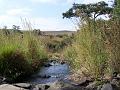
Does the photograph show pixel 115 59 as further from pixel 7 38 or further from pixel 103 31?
pixel 7 38

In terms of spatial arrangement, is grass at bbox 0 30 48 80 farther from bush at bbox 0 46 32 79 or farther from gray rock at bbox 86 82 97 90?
gray rock at bbox 86 82 97 90

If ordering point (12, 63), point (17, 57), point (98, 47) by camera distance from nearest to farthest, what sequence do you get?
point (98, 47) < point (12, 63) < point (17, 57)

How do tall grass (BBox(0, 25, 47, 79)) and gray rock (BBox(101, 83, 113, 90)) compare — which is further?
tall grass (BBox(0, 25, 47, 79))

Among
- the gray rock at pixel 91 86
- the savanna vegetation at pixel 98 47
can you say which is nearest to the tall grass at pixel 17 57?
the savanna vegetation at pixel 98 47

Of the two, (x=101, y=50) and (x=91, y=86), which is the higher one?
(x=101, y=50)

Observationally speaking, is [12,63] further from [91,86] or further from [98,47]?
[91,86]

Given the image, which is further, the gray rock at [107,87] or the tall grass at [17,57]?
the tall grass at [17,57]

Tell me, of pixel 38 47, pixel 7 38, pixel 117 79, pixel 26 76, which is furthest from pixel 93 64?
pixel 38 47

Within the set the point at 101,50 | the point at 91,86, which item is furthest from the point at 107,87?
the point at 101,50

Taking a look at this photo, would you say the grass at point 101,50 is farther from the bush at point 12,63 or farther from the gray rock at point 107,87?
the bush at point 12,63

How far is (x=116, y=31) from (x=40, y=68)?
4909 mm

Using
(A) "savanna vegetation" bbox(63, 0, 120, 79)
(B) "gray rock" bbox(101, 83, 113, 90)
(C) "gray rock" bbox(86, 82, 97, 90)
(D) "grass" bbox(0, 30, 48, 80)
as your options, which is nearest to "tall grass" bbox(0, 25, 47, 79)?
(D) "grass" bbox(0, 30, 48, 80)

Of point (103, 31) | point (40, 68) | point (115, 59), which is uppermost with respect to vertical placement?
point (103, 31)

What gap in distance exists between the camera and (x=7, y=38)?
11078 millimetres
